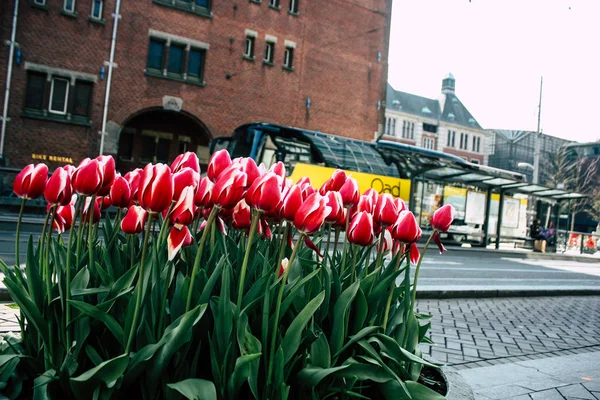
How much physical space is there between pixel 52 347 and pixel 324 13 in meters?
28.1

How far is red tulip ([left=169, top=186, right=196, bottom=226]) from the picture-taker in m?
1.72

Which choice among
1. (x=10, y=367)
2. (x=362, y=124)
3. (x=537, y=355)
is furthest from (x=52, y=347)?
(x=362, y=124)

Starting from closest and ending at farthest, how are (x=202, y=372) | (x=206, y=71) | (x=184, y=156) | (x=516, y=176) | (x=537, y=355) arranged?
(x=202, y=372), (x=184, y=156), (x=537, y=355), (x=516, y=176), (x=206, y=71)

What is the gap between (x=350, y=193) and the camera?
2.29 m

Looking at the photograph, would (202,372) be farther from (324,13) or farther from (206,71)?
(324,13)

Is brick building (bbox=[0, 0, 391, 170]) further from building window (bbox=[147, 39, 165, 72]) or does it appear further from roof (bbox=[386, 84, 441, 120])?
roof (bbox=[386, 84, 441, 120])

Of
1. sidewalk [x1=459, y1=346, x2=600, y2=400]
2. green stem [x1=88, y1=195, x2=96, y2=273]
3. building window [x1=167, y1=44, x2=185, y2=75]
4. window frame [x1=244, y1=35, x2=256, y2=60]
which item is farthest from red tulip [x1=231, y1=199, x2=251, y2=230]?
window frame [x1=244, y1=35, x2=256, y2=60]

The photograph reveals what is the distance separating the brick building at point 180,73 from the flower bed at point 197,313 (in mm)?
21196

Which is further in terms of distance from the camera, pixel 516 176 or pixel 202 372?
pixel 516 176

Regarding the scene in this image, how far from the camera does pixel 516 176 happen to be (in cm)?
2217

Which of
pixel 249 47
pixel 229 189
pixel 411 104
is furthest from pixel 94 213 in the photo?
pixel 411 104

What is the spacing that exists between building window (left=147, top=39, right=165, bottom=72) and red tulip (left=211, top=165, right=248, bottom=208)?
23.5 m

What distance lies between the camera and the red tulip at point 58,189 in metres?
1.91

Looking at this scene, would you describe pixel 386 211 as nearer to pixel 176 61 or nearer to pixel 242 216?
pixel 242 216
